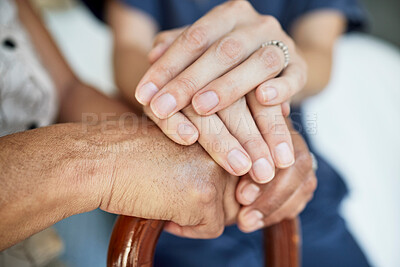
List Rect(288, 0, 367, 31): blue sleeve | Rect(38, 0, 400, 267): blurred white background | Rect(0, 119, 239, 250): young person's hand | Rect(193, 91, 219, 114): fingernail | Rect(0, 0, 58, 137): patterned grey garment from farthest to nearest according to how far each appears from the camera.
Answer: Rect(38, 0, 400, 267): blurred white background
Rect(288, 0, 367, 31): blue sleeve
Rect(0, 0, 58, 137): patterned grey garment
Rect(193, 91, 219, 114): fingernail
Rect(0, 119, 239, 250): young person's hand

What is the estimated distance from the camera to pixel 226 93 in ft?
1.52

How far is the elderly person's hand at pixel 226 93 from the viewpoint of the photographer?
0.46 meters

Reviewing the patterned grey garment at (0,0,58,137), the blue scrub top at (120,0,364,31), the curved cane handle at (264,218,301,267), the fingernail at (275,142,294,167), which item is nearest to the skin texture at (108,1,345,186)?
the fingernail at (275,142,294,167)

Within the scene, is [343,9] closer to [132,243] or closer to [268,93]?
[268,93]

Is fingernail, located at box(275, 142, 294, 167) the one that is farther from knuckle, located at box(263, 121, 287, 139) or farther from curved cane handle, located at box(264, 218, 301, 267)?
curved cane handle, located at box(264, 218, 301, 267)

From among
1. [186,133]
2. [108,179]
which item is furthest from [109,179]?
[186,133]

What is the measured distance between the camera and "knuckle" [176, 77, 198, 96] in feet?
1.51

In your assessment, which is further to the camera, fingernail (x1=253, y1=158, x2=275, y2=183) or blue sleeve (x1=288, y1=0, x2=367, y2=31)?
blue sleeve (x1=288, y1=0, x2=367, y2=31)

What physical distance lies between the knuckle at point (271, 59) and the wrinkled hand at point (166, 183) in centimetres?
16

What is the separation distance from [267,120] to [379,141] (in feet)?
3.26

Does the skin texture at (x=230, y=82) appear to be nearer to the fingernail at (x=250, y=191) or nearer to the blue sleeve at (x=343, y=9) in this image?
the fingernail at (x=250, y=191)

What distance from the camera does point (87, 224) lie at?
748 mm

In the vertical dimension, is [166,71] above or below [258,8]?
above

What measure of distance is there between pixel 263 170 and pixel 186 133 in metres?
0.12
